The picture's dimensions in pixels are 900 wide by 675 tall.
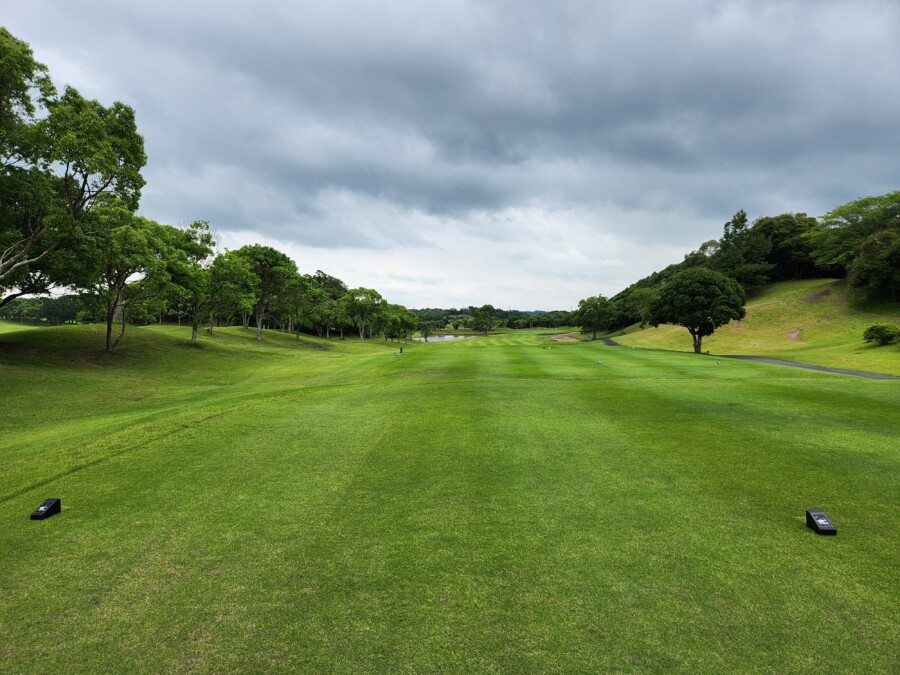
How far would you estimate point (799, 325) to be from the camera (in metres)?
52.1

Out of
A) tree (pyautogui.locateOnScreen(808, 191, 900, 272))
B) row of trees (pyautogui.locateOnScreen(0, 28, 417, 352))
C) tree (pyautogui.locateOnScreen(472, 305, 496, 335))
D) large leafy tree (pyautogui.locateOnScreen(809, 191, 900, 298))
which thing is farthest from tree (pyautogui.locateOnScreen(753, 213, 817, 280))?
row of trees (pyautogui.locateOnScreen(0, 28, 417, 352))

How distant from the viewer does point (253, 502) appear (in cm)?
564

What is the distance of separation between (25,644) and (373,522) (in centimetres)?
312

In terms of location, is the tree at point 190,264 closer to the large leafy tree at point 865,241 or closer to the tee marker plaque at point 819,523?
the tee marker plaque at point 819,523

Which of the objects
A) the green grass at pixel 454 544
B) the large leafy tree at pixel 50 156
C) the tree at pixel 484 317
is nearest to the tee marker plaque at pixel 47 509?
the green grass at pixel 454 544

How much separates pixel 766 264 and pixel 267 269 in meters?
85.4

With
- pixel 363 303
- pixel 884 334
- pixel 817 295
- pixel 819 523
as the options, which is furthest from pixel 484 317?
pixel 819 523

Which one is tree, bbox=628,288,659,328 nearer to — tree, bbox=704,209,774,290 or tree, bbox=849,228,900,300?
tree, bbox=704,209,774,290

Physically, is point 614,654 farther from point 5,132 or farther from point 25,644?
point 5,132

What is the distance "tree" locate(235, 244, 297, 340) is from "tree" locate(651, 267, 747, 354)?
4720 cm

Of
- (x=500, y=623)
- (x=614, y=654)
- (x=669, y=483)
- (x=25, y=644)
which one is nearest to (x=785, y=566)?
(x=669, y=483)

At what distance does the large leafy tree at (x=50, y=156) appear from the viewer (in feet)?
51.3

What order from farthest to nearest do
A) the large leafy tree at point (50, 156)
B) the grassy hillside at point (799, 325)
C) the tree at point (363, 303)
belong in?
the tree at point (363, 303) < the grassy hillside at point (799, 325) < the large leafy tree at point (50, 156)

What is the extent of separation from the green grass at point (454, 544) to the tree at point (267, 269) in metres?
42.3
